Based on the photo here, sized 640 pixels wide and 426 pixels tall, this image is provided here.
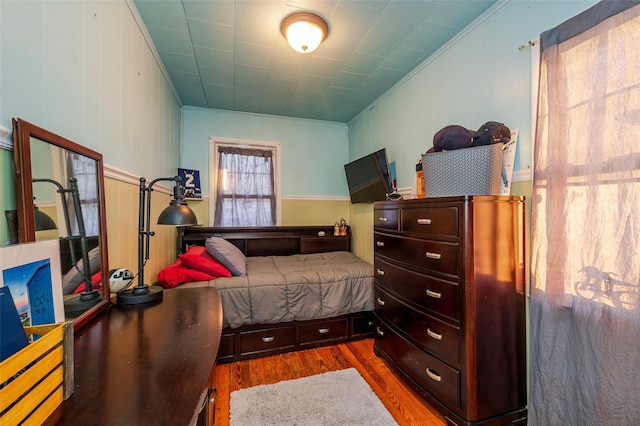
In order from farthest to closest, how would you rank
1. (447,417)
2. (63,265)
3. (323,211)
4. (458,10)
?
(323,211)
(458,10)
(447,417)
(63,265)

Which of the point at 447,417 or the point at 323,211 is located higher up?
the point at 323,211

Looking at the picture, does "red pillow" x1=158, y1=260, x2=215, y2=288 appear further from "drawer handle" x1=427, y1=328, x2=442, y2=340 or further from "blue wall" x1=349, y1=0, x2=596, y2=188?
"blue wall" x1=349, y1=0, x2=596, y2=188

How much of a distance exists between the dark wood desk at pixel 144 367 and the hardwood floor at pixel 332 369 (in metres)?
0.93

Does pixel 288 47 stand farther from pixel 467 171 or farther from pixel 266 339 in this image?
pixel 266 339

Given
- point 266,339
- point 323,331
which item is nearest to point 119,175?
point 266,339

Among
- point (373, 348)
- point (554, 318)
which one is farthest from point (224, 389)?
point (554, 318)

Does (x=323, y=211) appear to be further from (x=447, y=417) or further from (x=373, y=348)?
(x=447, y=417)

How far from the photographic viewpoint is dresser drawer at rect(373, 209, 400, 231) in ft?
6.07

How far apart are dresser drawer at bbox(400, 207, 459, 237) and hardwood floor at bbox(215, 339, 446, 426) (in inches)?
43.5

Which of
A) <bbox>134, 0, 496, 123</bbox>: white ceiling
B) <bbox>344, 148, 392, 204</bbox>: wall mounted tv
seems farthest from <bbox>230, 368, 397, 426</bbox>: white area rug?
<bbox>134, 0, 496, 123</bbox>: white ceiling

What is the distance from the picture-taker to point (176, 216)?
1.23 m

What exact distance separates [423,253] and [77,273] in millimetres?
1688

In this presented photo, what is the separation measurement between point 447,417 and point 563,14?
224 cm

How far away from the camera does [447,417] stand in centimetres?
146
